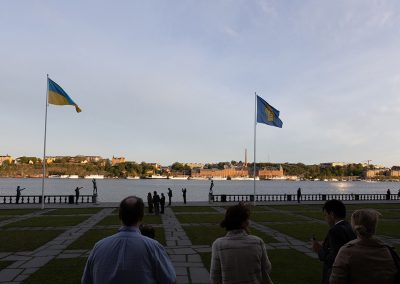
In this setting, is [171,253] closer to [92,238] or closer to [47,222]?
[92,238]

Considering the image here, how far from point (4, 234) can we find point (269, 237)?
34.8ft

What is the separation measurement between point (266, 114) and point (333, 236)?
Answer: 92.7ft

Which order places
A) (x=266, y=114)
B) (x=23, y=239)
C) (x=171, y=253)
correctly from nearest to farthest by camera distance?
1. (x=171, y=253)
2. (x=23, y=239)
3. (x=266, y=114)

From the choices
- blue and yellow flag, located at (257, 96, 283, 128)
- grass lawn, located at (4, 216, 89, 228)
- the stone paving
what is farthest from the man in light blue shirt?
blue and yellow flag, located at (257, 96, 283, 128)

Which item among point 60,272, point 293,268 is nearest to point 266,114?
point 293,268

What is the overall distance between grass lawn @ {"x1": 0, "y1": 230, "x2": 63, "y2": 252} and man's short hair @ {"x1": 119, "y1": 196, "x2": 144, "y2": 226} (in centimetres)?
1057

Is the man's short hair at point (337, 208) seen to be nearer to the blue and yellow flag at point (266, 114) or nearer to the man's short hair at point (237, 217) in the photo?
the man's short hair at point (237, 217)

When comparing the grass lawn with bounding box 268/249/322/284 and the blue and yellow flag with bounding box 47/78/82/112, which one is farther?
the blue and yellow flag with bounding box 47/78/82/112

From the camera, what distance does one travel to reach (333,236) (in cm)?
445

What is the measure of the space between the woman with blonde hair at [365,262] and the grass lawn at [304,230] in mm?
11465

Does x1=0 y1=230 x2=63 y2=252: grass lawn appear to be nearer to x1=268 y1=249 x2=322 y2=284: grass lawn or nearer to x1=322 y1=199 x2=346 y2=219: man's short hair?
x1=268 y1=249 x2=322 y2=284: grass lawn

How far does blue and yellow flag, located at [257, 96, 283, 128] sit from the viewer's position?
3212cm

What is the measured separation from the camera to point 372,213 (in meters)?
3.61

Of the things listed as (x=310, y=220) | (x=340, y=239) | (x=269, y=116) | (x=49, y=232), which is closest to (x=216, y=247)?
(x=340, y=239)
